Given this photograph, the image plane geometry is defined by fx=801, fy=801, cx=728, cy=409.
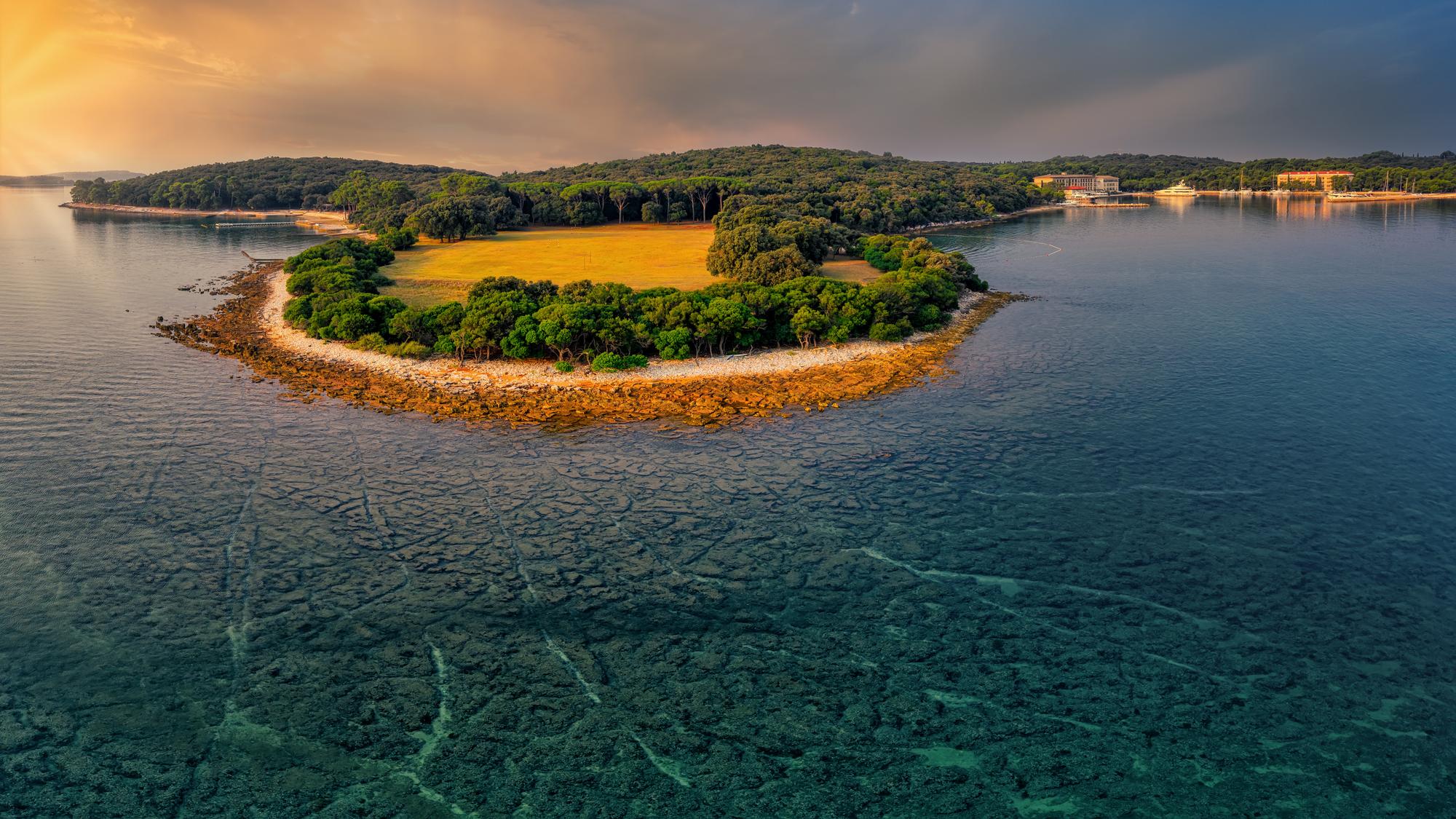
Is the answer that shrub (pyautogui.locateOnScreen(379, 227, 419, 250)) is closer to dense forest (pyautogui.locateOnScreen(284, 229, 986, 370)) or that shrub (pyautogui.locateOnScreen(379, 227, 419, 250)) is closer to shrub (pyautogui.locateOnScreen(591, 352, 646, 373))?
dense forest (pyautogui.locateOnScreen(284, 229, 986, 370))

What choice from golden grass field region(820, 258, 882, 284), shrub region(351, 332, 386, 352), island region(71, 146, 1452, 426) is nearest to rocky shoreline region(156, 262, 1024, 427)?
island region(71, 146, 1452, 426)

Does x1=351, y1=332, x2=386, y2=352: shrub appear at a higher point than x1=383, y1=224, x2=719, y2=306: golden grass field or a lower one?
lower

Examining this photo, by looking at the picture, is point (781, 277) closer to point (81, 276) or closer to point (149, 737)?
point (149, 737)

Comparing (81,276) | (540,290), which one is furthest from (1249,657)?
(81,276)

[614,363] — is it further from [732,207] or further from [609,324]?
[732,207]

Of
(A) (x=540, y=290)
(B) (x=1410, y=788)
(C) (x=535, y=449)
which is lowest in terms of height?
(B) (x=1410, y=788)

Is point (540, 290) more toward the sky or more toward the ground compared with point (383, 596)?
more toward the sky
